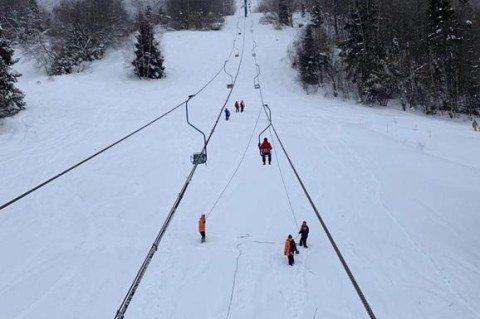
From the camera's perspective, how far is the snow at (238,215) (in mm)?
15086

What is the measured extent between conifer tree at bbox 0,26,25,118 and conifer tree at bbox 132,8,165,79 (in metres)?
19.0

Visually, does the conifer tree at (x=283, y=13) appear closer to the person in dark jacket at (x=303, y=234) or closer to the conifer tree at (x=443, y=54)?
the conifer tree at (x=443, y=54)

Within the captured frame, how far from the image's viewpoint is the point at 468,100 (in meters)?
43.3

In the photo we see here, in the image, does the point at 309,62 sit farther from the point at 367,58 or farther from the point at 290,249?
the point at 290,249

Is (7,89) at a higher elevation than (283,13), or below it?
below

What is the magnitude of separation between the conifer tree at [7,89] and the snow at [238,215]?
1.46 metres

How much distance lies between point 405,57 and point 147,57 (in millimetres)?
29393

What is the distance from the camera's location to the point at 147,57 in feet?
184

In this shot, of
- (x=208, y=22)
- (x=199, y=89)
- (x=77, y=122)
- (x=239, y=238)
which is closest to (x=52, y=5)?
(x=208, y=22)

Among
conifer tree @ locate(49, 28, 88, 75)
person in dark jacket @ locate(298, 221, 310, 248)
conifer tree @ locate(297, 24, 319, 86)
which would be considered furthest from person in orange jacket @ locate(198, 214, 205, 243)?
conifer tree @ locate(49, 28, 88, 75)

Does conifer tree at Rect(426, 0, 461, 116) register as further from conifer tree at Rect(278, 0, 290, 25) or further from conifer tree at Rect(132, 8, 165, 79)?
conifer tree at Rect(278, 0, 290, 25)

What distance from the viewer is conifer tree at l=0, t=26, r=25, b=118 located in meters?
35.4

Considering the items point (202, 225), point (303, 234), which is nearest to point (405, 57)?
point (303, 234)

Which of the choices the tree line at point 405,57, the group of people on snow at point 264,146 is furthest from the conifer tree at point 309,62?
the group of people on snow at point 264,146
